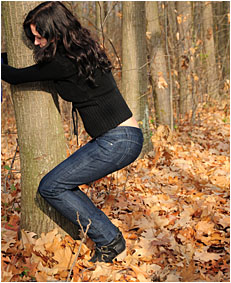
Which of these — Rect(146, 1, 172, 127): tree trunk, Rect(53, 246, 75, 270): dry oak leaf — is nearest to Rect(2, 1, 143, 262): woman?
Rect(53, 246, 75, 270): dry oak leaf

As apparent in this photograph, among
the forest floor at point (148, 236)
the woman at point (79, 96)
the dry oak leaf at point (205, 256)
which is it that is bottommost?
the dry oak leaf at point (205, 256)

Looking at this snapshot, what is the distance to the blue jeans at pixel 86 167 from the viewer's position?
271cm

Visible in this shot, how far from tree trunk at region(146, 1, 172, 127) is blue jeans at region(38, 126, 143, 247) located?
15.9ft

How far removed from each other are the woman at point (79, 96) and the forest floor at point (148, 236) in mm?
340

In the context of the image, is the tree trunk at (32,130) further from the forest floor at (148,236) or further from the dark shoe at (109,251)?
the dark shoe at (109,251)

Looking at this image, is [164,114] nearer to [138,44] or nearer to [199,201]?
[138,44]

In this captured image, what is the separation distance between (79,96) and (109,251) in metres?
1.28

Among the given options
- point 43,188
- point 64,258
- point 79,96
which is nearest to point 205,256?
point 64,258

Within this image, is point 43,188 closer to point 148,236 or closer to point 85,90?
point 85,90

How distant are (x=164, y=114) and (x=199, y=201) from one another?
3.76 meters

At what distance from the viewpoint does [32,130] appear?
9.71 ft

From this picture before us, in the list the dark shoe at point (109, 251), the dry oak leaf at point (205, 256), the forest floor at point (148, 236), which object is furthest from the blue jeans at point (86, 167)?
the dry oak leaf at point (205, 256)

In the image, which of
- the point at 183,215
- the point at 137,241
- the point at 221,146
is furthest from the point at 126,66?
the point at 137,241

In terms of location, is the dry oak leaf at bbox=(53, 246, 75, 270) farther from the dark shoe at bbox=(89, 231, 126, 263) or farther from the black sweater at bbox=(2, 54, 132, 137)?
the black sweater at bbox=(2, 54, 132, 137)
